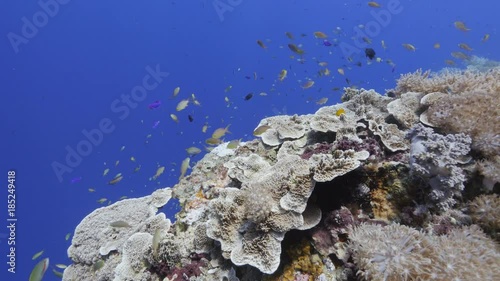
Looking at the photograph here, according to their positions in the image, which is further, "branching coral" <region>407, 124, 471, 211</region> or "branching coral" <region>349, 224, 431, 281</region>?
"branching coral" <region>407, 124, 471, 211</region>

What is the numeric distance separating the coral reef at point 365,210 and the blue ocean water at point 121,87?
36.9 m

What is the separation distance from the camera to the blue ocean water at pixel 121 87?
160 ft

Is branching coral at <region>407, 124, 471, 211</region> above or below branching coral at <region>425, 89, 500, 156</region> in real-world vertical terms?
below

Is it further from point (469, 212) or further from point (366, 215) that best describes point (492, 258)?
point (366, 215)

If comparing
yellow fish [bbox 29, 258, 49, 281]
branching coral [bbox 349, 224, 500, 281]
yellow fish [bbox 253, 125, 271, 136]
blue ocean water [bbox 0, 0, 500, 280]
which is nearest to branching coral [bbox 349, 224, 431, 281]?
branching coral [bbox 349, 224, 500, 281]

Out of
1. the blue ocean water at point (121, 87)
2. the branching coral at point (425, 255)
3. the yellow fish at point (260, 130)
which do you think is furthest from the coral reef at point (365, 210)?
the blue ocean water at point (121, 87)

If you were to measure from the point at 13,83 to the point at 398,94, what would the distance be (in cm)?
6915

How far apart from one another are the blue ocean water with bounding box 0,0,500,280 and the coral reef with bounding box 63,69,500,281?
36950mm

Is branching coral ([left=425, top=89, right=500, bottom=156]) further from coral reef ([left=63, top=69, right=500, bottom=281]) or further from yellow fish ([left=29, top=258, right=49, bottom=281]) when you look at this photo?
yellow fish ([left=29, top=258, right=49, bottom=281])

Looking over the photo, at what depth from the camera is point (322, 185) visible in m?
3.32

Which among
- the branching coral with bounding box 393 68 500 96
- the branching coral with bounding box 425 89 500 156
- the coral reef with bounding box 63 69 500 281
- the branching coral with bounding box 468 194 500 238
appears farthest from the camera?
the branching coral with bounding box 393 68 500 96

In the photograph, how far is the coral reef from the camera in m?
2.35

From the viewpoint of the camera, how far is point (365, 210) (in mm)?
3176

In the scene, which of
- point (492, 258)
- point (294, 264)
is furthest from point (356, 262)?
point (492, 258)
